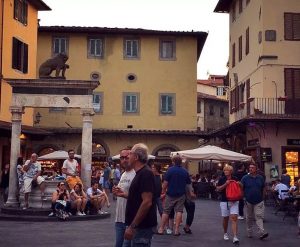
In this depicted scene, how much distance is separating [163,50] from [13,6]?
1089 cm

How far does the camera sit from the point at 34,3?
32.2 metres

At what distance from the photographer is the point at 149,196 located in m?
5.92

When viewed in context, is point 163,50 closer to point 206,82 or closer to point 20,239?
point 20,239

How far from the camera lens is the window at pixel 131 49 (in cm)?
3644

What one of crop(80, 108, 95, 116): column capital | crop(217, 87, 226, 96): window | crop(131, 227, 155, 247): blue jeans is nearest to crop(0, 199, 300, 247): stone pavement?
crop(80, 108, 95, 116): column capital

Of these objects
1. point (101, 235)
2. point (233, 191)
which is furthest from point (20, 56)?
point (233, 191)

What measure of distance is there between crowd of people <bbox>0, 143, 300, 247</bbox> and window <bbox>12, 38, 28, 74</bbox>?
13.9 m

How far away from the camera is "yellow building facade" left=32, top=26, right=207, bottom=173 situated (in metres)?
35.7

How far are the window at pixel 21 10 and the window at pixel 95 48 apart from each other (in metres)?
5.92

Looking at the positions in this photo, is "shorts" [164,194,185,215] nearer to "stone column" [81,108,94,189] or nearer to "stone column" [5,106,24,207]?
"stone column" [81,108,94,189]

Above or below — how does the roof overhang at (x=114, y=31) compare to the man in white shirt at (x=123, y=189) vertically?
above

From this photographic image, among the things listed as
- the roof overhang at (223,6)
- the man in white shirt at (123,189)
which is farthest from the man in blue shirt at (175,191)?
the roof overhang at (223,6)

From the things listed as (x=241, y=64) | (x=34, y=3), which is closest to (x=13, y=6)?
(x=34, y=3)

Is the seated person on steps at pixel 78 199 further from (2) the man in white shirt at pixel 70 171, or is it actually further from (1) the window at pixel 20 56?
(1) the window at pixel 20 56
